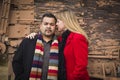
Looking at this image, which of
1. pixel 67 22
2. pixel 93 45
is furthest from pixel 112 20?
pixel 67 22

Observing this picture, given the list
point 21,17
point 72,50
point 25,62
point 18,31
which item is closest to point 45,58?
point 25,62

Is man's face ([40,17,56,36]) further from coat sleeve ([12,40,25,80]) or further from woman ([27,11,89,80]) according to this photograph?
coat sleeve ([12,40,25,80])

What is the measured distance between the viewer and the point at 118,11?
5.51 metres

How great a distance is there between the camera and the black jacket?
2.91 meters

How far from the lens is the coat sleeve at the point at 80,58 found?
115 inches

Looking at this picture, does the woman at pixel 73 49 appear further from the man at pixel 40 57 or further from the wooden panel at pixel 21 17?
the wooden panel at pixel 21 17

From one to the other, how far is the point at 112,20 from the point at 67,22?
243cm

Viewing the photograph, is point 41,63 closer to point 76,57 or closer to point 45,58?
point 45,58

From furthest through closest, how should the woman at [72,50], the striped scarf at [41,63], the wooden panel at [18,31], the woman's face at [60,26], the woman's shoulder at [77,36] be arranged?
the wooden panel at [18,31] → the woman's face at [60,26] → the woman's shoulder at [77,36] → the woman at [72,50] → the striped scarf at [41,63]

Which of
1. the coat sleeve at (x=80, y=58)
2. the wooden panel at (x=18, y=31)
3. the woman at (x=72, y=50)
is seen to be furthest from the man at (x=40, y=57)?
the wooden panel at (x=18, y=31)

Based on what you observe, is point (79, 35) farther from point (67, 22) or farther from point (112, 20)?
point (112, 20)

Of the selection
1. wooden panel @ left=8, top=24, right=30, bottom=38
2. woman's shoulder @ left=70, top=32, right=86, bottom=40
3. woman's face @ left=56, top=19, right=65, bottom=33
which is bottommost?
wooden panel @ left=8, top=24, right=30, bottom=38

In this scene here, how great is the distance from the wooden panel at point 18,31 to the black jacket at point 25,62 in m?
2.21

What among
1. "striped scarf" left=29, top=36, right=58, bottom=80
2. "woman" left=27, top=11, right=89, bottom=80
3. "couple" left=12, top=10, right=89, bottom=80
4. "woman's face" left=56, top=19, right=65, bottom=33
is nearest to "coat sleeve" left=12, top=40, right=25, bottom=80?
"couple" left=12, top=10, right=89, bottom=80
